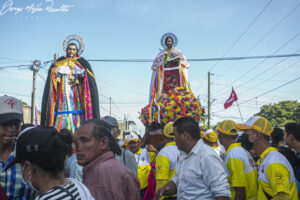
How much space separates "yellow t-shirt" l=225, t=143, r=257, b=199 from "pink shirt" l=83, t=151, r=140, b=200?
186cm

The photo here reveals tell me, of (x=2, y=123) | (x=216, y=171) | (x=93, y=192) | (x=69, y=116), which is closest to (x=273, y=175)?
(x=216, y=171)

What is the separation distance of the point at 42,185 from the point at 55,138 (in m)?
0.30

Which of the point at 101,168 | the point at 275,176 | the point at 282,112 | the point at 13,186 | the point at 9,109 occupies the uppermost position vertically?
the point at 9,109

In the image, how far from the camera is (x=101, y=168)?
2.28 meters

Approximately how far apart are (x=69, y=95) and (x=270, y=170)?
15.5ft

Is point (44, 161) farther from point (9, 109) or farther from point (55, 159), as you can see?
point (9, 109)

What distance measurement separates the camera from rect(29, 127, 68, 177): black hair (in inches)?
64.3

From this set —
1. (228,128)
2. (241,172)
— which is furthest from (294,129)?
(228,128)

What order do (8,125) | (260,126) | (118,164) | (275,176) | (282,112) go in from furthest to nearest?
(282,112) → (260,126) → (275,176) → (8,125) → (118,164)

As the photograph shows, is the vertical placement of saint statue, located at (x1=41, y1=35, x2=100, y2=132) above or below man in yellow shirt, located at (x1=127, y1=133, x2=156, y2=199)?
above

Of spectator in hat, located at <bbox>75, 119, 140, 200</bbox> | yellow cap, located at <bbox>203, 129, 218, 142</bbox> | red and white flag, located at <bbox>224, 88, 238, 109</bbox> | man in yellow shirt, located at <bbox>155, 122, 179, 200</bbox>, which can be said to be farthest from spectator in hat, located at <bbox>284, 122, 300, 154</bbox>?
red and white flag, located at <bbox>224, 88, 238, 109</bbox>

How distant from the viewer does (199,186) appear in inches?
118

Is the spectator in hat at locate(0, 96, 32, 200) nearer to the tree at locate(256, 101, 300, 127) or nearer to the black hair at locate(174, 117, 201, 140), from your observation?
the black hair at locate(174, 117, 201, 140)

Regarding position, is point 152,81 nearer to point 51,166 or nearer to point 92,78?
point 92,78
